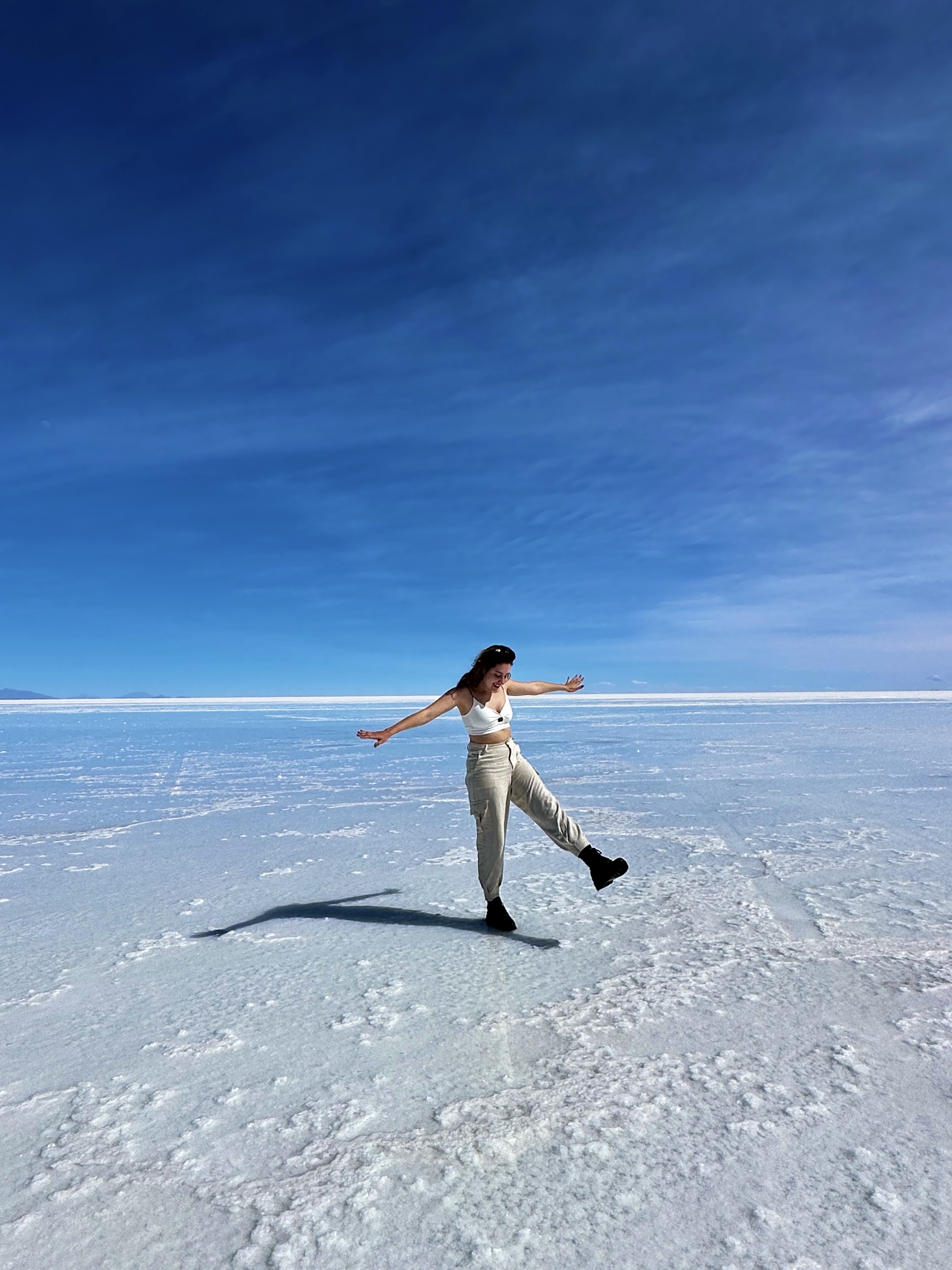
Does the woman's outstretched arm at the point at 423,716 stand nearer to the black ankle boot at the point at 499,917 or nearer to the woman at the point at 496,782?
the woman at the point at 496,782

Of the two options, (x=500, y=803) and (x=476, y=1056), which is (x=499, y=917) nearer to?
(x=500, y=803)

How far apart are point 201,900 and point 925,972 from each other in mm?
4041

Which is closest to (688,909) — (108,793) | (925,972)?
(925,972)

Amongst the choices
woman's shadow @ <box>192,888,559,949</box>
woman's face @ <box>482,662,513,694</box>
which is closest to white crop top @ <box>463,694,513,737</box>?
woman's face @ <box>482,662,513,694</box>

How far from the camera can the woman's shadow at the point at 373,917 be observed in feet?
14.3

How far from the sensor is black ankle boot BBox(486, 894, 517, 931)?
14.2 ft

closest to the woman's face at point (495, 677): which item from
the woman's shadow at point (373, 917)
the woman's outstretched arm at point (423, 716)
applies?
the woman's outstretched arm at point (423, 716)

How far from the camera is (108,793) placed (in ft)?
33.8

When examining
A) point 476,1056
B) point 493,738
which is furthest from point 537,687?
point 476,1056

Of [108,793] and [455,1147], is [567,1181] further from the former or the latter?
[108,793]

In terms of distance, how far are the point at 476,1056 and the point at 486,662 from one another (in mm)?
1987

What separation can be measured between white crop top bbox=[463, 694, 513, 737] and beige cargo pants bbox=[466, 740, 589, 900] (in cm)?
9

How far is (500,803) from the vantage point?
4395mm

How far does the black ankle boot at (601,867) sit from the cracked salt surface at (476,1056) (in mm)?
251
